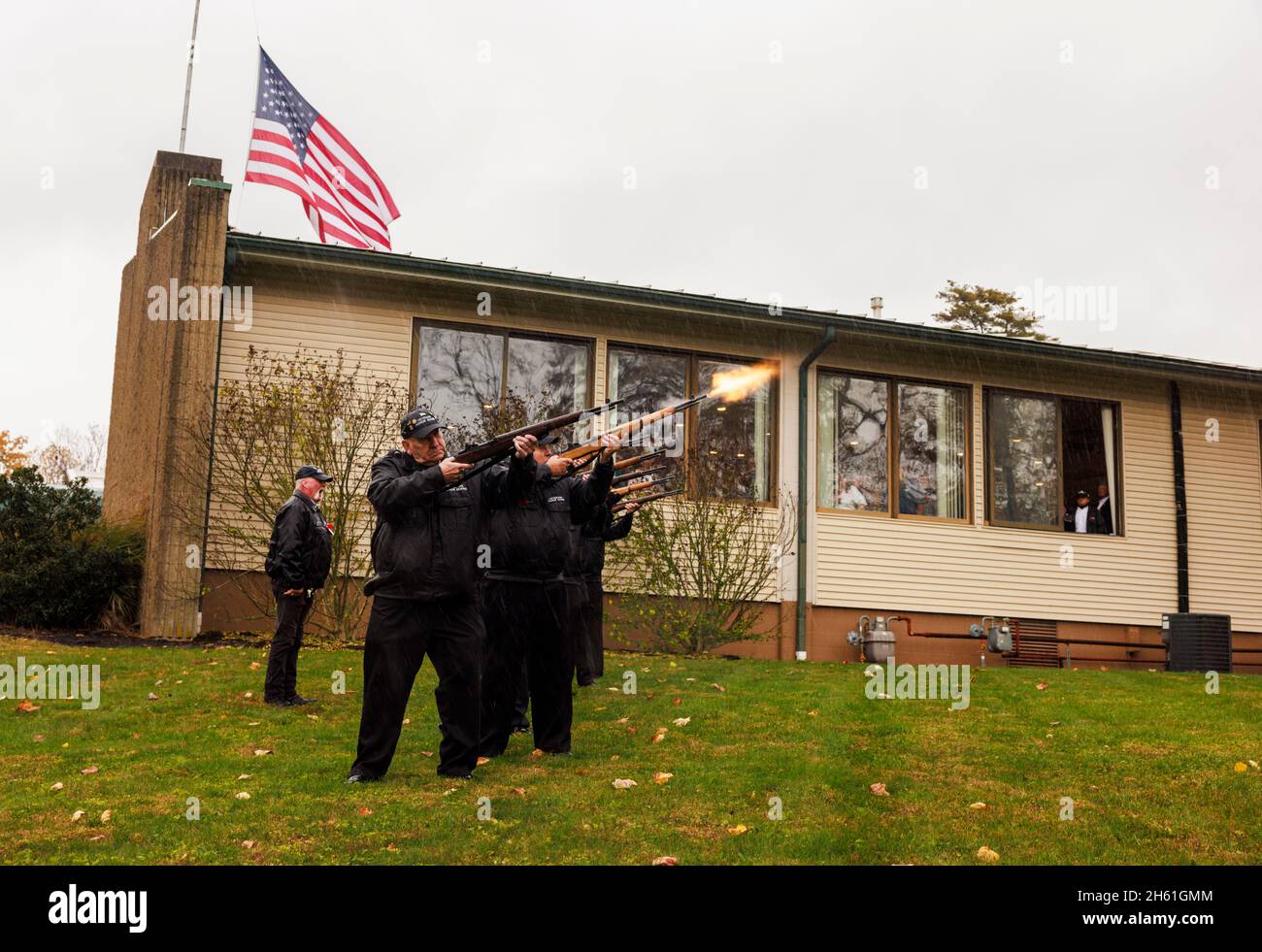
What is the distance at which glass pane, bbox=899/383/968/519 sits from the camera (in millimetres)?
18375

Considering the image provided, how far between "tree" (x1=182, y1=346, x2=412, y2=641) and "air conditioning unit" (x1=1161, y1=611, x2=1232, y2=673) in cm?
1167

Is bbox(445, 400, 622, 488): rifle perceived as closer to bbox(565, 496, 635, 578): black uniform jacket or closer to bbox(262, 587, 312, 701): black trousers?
bbox(565, 496, 635, 578): black uniform jacket

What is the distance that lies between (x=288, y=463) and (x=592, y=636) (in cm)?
470

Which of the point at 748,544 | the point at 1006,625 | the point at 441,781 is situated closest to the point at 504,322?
the point at 748,544

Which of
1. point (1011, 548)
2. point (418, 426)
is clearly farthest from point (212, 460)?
point (1011, 548)

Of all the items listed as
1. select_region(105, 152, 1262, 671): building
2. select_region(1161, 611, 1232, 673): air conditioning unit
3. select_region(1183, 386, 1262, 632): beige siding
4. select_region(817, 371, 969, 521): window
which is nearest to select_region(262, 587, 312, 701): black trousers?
select_region(105, 152, 1262, 671): building

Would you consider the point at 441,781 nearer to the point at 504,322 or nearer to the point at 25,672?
the point at 25,672

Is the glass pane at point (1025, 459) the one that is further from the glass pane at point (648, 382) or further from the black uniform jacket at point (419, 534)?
the black uniform jacket at point (419, 534)

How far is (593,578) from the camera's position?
1210 centimetres

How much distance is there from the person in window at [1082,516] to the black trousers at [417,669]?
13884 millimetres

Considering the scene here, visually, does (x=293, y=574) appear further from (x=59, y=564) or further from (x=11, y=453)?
(x=11, y=453)

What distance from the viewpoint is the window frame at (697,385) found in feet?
56.5

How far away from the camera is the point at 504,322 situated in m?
16.7

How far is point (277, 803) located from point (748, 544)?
34.7 feet
